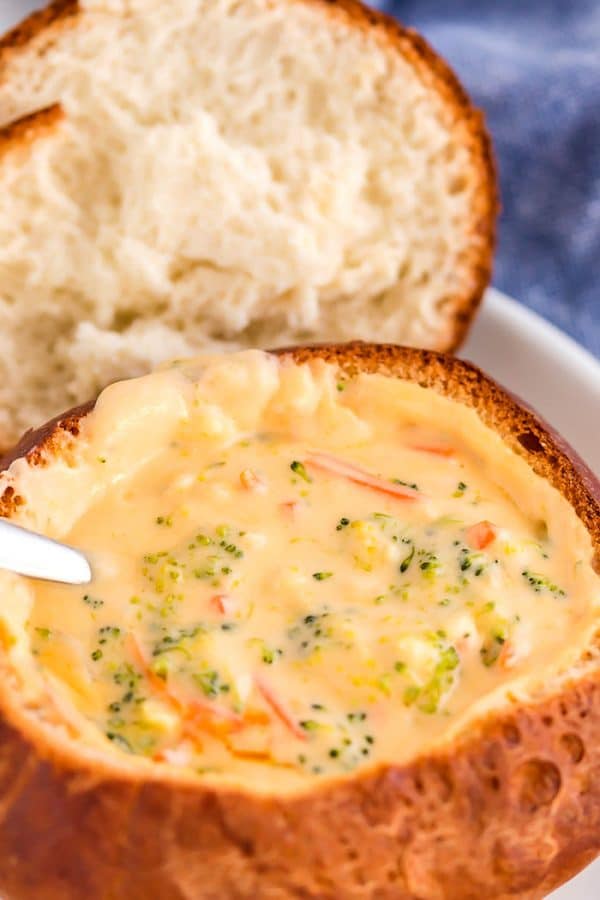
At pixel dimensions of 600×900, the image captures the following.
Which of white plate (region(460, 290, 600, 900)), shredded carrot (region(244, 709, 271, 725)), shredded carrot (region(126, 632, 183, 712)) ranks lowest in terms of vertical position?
white plate (region(460, 290, 600, 900))

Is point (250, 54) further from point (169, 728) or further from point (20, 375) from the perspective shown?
point (169, 728)

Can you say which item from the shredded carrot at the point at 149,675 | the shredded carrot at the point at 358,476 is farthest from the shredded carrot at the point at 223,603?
the shredded carrot at the point at 358,476

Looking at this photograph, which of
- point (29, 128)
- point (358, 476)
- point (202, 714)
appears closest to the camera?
point (202, 714)

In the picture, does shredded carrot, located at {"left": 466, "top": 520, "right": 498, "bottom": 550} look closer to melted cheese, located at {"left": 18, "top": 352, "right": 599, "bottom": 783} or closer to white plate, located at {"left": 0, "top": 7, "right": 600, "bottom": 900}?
melted cheese, located at {"left": 18, "top": 352, "right": 599, "bottom": 783}

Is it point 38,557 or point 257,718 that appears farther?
point 38,557

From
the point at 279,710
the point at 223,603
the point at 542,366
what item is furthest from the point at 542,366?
the point at 279,710

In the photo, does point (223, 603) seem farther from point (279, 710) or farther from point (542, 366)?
point (542, 366)

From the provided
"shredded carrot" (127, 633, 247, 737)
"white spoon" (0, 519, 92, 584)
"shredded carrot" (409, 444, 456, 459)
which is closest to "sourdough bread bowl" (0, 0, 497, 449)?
"shredded carrot" (409, 444, 456, 459)
